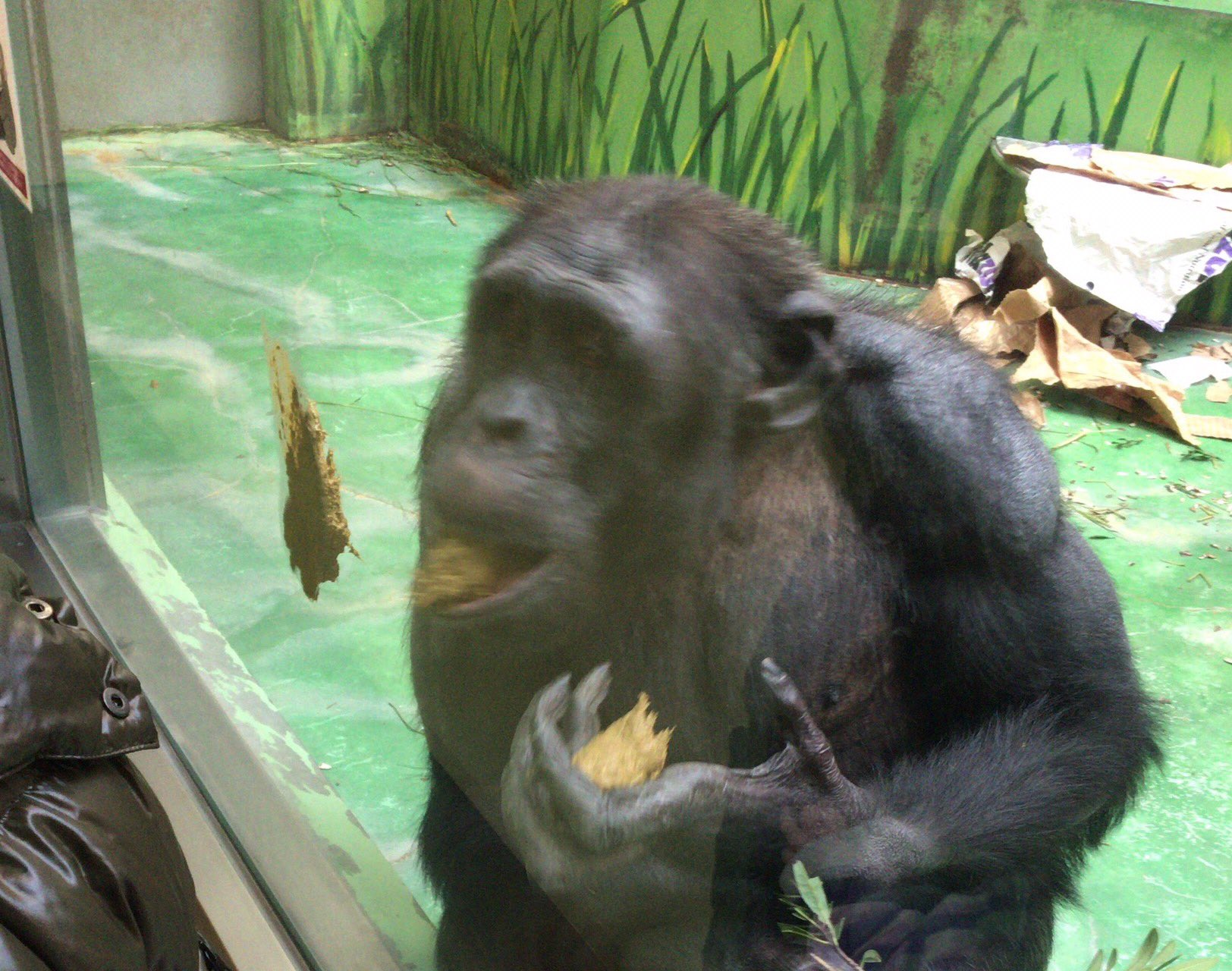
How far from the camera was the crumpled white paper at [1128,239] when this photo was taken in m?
0.75

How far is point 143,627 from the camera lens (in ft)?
7.92

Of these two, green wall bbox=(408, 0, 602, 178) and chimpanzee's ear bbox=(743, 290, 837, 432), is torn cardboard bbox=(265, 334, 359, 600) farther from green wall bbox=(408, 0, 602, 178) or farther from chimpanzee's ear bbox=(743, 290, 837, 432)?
chimpanzee's ear bbox=(743, 290, 837, 432)

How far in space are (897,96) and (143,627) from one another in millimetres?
2159

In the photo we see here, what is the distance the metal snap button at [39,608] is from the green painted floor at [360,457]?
1.38ft

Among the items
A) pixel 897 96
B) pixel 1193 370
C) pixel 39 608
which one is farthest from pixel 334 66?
pixel 1193 370

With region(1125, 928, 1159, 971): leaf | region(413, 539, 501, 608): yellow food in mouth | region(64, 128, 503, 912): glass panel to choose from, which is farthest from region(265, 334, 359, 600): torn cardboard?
region(1125, 928, 1159, 971): leaf

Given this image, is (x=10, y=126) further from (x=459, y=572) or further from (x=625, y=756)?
(x=625, y=756)

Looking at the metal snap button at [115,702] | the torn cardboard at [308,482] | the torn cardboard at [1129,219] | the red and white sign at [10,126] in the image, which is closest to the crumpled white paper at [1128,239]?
the torn cardboard at [1129,219]

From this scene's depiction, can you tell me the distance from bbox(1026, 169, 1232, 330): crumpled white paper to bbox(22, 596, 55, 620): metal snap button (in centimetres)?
141

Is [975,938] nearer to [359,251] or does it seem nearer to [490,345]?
[490,345]

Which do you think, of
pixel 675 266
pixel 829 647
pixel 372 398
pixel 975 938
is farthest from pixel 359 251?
pixel 975 938

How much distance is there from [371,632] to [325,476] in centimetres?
28

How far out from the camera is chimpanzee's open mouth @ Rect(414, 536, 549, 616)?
1.14 meters

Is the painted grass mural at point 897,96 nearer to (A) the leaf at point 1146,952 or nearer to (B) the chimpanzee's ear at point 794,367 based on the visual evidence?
(B) the chimpanzee's ear at point 794,367
